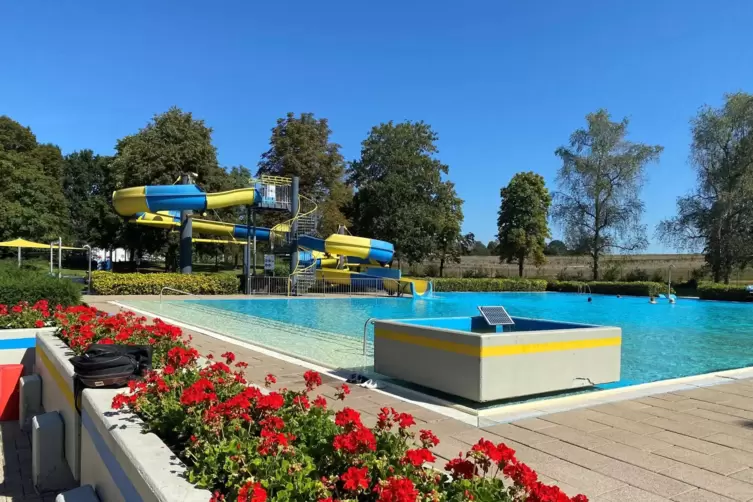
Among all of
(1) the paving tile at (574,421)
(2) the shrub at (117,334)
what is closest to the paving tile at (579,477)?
(1) the paving tile at (574,421)

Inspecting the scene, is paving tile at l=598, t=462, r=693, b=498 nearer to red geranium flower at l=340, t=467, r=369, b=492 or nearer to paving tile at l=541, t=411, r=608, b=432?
paving tile at l=541, t=411, r=608, b=432

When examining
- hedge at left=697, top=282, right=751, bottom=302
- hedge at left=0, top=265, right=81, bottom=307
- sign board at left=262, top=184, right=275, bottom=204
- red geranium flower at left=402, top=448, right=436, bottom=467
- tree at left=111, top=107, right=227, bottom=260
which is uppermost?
tree at left=111, top=107, right=227, bottom=260

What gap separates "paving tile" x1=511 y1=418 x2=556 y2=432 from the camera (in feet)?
16.4

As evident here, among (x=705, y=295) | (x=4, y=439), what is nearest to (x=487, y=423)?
(x=4, y=439)

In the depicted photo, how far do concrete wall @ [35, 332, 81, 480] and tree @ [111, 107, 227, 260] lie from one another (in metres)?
29.9

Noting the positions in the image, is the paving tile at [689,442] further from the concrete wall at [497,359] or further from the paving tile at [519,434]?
the concrete wall at [497,359]

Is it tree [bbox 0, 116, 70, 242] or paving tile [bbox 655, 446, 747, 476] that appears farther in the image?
tree [bbox 0, 116, 70, 242]

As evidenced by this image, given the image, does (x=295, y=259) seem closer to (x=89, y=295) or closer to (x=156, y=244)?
(x=89, y=295)

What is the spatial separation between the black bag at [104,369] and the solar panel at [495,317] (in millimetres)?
4785

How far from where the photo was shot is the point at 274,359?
28.2ft

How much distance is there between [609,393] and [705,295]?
101 ft

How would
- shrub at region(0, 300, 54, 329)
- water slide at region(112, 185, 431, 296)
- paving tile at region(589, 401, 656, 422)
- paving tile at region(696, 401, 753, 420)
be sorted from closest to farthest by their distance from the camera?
paving tile at region(589, 401, 656, 422) < paving tile at region(696, 401, 753, 420) < shrub at region(0, 300, 54, 329) < water slide at region(112, 185, 431, 296)

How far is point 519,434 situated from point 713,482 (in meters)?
1.52

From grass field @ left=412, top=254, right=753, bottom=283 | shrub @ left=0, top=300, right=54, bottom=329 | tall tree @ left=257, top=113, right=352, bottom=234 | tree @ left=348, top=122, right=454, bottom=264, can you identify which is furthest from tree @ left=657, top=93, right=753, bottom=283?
shrub @ left=0, top=300, right=54, bottom=329
